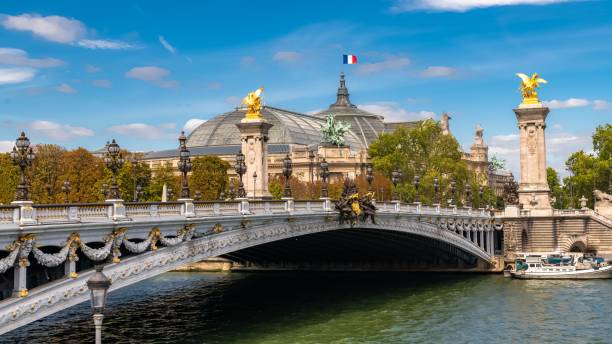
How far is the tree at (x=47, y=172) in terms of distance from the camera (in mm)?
78938

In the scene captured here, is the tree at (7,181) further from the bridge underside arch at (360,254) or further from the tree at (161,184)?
the bridge underside arch at (360,254)

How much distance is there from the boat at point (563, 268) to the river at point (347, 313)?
4.92ft

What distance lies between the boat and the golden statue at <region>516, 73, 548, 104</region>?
63.3ft

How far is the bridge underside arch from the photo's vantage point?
196 feet

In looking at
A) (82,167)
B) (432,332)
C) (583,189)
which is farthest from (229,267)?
(583,189)

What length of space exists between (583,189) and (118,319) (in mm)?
69270

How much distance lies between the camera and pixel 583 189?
101m

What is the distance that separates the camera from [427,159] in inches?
4035

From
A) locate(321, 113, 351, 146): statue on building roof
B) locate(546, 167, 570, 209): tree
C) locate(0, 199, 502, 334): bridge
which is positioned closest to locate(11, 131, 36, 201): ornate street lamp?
locate(0, 199, 502, 334): bridge

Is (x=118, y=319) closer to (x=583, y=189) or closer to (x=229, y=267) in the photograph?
(x=229, y=267)

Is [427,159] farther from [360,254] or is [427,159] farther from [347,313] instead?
[347,313]

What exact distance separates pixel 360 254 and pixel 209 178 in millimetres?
25402

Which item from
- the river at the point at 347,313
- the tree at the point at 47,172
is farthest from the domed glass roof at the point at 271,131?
the river at the point at 347,313

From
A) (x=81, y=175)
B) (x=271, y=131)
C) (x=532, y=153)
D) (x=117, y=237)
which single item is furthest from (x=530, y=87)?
(x=271, y=131)
